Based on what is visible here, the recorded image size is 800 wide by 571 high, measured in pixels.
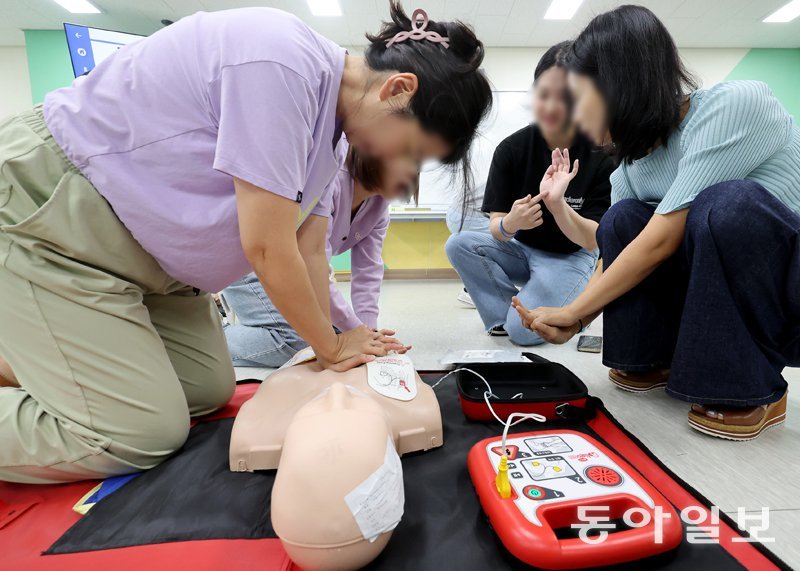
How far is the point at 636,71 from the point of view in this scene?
2.77ft

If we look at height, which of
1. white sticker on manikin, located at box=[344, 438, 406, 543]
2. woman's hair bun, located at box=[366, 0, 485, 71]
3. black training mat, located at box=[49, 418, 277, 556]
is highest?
woman's hair bun, located at box=[366, 0, 485, 71]

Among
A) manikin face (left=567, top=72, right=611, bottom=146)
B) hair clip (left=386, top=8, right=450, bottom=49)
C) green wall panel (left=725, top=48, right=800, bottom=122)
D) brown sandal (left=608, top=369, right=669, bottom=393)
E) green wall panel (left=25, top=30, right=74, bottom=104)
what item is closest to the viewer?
hair clip (left=386, top=8, right=450, bottom=49)

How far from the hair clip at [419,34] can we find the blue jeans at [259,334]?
0.87 metres

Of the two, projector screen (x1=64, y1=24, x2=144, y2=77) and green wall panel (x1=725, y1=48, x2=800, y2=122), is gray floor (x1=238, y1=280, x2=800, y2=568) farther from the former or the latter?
green wall panel (x1=725, y1=48, x2=800, y2=122)

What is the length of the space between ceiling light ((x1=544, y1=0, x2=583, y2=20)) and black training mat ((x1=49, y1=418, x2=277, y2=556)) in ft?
13.8

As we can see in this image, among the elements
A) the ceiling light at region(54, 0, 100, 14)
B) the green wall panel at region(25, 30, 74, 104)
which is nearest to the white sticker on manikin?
the ceiling light at region(54, 0, 100, 14)

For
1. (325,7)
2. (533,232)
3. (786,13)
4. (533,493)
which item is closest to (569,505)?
(533,493)

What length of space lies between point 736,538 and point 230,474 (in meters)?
0.73

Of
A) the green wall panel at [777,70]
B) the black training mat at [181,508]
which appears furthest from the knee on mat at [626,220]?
the green wall panel at [777,70]

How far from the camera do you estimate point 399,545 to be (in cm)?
53

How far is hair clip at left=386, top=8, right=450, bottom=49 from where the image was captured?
671mm

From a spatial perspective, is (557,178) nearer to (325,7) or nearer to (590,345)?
(590,345)

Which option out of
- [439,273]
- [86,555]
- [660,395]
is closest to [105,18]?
[439,273]

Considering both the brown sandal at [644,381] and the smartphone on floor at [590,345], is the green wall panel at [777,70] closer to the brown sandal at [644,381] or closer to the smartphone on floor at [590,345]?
the smartphone on floor at [590,345]
